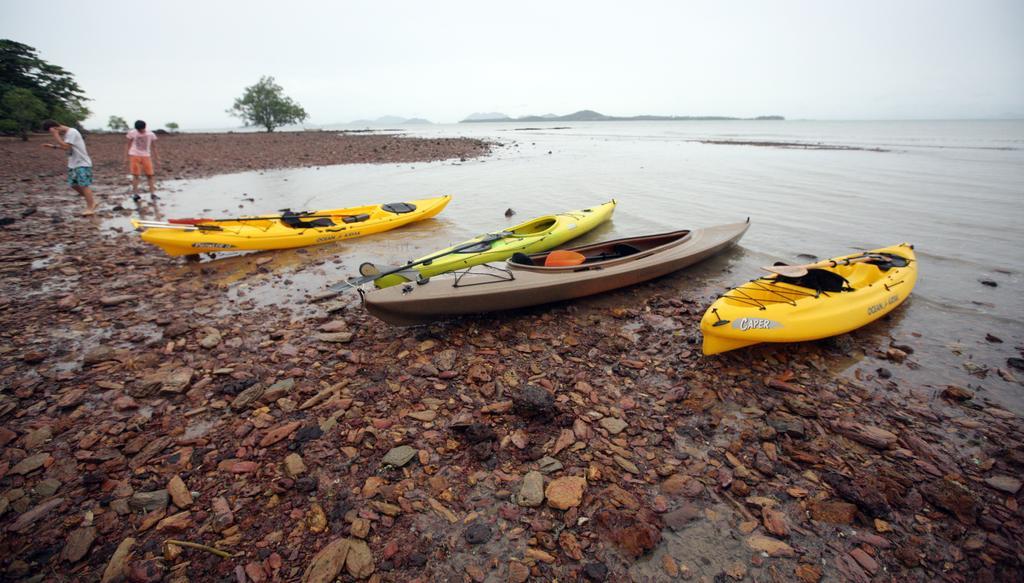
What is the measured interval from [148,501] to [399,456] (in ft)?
5.98

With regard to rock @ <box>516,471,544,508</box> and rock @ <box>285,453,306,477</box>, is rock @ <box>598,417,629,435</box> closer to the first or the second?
rock @ <box>516,471,544,508</box>

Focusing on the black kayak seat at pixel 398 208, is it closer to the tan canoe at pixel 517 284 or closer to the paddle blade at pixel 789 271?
the tan canoe at pixel 517 284

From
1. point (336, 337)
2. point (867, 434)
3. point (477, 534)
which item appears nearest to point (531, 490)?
point (477, 534)

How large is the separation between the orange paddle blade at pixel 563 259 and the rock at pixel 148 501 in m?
5.44

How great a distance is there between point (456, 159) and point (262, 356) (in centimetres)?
2750

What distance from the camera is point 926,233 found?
10.5 m

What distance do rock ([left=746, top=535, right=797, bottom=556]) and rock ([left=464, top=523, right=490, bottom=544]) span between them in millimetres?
1858

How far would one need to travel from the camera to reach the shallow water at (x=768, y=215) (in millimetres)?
5992

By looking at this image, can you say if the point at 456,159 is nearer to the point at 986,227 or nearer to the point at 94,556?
the point at 986,227

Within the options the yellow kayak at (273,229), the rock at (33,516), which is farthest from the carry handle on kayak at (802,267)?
the yellow kayak at (273,229)

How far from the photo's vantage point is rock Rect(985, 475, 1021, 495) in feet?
10.8

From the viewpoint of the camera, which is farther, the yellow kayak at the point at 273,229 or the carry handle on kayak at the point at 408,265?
the yellow kayak at the point at 273,229

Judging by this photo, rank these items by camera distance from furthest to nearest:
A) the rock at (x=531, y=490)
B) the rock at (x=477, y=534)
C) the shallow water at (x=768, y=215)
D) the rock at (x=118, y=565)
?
1. the shallow water at (x=768, y=215)
2. the rock at (x=531, y=490)
3. the rock at (x=477, y=534)
4. the rock at (x=118, y=565)

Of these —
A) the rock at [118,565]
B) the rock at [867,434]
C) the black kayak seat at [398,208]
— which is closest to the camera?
the rock at [118,565]
